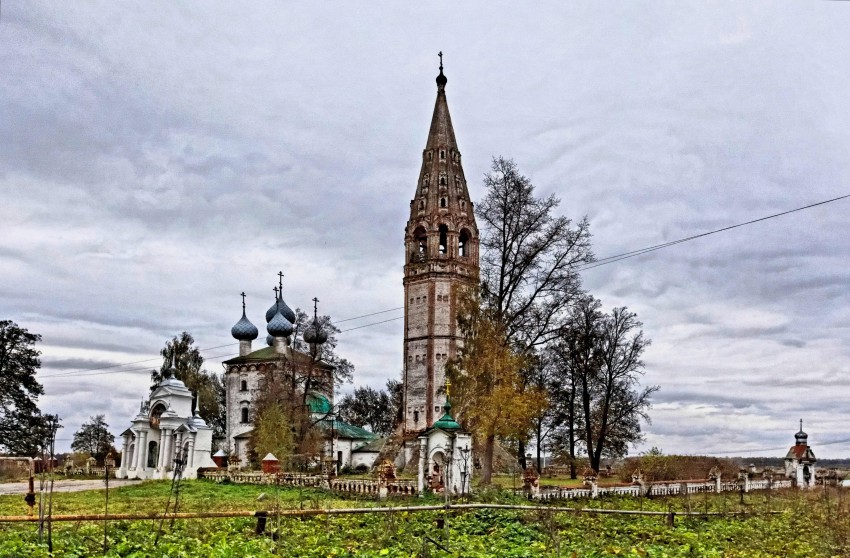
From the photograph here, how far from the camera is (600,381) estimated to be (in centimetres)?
3544

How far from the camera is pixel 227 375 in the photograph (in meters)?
54.7

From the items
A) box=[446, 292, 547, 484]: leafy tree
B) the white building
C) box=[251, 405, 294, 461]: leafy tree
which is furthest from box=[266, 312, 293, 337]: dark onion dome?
box=[446, 292, 547, 484]: leafy tree

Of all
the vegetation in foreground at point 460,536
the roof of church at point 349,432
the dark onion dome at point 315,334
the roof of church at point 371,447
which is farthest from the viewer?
the roof of church at point 371,447

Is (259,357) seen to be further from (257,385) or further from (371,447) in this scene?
(371,447)

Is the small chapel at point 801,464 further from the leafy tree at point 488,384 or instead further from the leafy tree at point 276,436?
the leafy tree at point 276,436

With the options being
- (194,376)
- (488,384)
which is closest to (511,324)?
(488,384)

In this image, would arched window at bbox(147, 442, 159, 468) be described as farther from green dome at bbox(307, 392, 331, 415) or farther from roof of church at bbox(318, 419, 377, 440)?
roof of church at bbox(318, 419, 377, 440)

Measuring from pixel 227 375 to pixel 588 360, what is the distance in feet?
96.1

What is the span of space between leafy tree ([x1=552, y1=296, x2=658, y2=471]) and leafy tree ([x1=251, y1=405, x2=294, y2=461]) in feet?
42.8

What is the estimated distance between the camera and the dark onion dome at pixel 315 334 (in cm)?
4075

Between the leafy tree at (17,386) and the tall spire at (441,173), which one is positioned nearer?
the leafy tree at (17,386)

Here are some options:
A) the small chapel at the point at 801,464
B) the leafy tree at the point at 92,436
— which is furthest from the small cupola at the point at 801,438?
the leafy tree at the point at 92,436

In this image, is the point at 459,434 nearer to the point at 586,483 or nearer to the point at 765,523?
the point at 586,483

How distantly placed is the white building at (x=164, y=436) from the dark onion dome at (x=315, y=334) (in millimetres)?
7017
